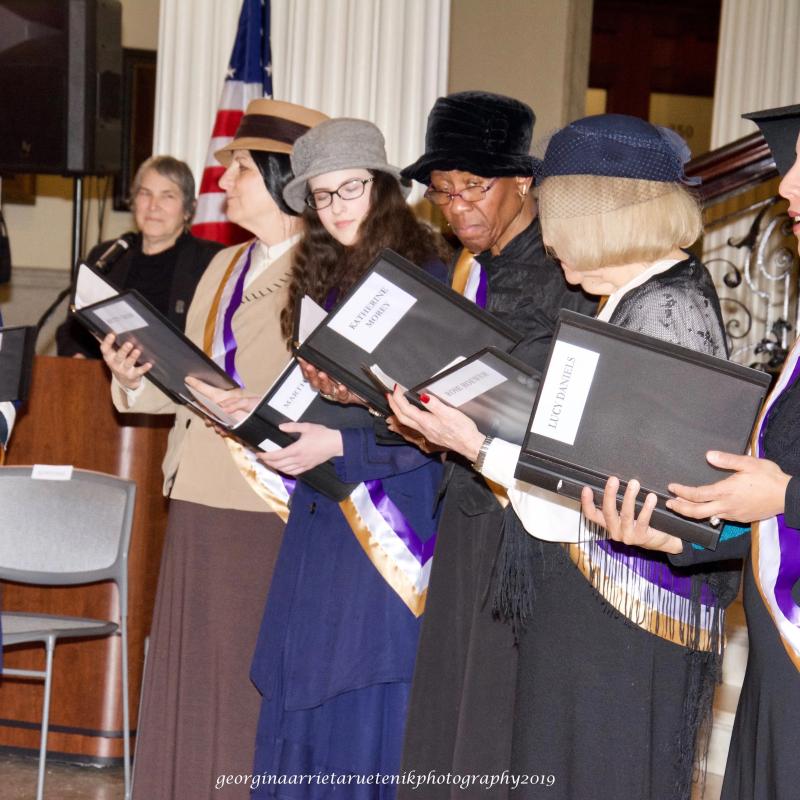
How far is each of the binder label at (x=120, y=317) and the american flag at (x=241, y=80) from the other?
1.66 metres

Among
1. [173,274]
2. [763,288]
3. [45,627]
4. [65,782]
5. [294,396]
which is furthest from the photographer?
[763,288]

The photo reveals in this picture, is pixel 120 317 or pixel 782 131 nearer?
pixel 782 131

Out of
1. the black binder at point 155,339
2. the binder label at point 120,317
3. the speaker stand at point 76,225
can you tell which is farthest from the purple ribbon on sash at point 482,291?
the speaker stand at point 76,225

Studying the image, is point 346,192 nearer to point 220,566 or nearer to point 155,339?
point 155,339

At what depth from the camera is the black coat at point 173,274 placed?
3.93 metres

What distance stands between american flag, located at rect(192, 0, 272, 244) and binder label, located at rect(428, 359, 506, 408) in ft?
8.12

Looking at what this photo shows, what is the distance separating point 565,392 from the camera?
158 cm

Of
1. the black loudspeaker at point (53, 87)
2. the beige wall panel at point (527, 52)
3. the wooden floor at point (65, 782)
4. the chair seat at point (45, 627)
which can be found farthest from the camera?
the beige wall panel at point (527, 52)

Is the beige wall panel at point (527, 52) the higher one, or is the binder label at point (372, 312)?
the beige wall panel at point (527, 52)

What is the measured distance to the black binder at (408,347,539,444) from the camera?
1841 mm

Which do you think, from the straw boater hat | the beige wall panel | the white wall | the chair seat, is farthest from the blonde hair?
the white wall

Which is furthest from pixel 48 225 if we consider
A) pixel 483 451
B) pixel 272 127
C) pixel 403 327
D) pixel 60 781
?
pixel 483 451

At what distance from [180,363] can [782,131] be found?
4.48 ft

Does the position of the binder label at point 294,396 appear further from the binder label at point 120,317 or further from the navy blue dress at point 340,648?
the binder label at point 120,317
